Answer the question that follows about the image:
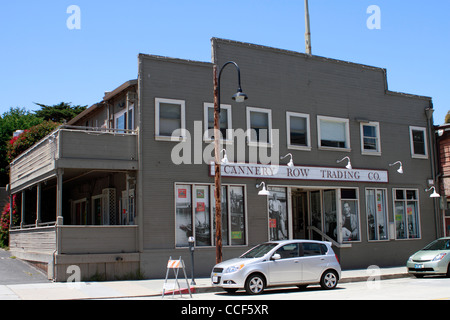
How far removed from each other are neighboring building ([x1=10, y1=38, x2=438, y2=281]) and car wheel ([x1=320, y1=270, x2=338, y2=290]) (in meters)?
4.81

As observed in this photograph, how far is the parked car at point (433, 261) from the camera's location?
18219 millimetres

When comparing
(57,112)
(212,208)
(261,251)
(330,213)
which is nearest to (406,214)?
(330,213)

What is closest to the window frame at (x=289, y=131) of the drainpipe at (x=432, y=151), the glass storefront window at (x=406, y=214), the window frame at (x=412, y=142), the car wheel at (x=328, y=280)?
the glass storefront window at (x=406, y=214)

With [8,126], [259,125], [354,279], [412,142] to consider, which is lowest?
[354,279]

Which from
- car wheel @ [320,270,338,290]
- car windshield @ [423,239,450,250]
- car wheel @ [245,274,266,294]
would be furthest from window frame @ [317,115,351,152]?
car wheel @ [245,274,266,294]

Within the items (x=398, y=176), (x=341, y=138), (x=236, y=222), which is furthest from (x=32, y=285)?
(x=398, y=176)

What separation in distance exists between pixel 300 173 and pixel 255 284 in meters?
7.91

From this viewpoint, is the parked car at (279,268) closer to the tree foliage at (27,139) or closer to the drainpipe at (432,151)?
the drainpipe at (432,151)

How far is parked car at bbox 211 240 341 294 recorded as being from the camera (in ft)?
46.9

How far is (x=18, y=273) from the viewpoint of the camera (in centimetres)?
1841

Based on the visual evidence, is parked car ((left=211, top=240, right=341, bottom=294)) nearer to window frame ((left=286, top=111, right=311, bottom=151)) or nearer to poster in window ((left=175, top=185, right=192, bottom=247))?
poster in window ((left=175, top=185, right=192, bottom=247))

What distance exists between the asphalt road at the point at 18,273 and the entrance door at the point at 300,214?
1149 cm

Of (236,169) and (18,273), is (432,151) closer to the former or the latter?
(236,169)
